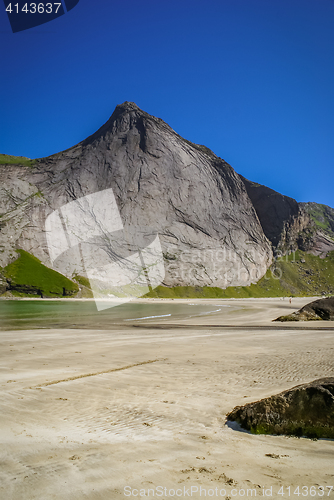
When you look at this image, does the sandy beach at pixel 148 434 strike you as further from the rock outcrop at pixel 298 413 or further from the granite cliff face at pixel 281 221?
the granite cliff face at pixel 281 221

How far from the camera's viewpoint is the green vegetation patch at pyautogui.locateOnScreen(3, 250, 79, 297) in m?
108

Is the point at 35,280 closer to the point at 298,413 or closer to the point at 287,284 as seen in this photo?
the point at 287,284

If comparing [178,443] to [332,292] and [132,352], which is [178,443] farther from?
[332,292]

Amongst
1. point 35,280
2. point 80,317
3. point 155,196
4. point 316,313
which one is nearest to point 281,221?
point 155,196

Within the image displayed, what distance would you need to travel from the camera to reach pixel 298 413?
18.6 feet

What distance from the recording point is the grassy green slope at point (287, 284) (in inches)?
4951

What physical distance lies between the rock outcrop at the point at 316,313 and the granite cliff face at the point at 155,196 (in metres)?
95.6

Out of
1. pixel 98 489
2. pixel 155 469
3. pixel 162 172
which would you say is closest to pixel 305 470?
pixel 155 469

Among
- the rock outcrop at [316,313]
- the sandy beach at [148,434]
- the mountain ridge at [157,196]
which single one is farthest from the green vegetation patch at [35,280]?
the sandy beach at [148,434]

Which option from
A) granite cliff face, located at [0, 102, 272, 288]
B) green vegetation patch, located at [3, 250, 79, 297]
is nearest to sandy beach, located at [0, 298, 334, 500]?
green vegetation patch, located at [3, 250, 79, 297]

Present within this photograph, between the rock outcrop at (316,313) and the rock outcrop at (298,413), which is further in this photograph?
the rock outcrop at (316,313)

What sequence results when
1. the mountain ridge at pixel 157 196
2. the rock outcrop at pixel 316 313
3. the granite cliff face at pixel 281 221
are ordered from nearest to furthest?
the rock outcrop at pixel 316 313
the mountain ridge at pixel 157 196
the granite cliff face at pixel 281 221

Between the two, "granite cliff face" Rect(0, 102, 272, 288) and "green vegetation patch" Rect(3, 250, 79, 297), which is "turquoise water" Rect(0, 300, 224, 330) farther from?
"granite cliff face" Rect(0, 102, 272, 288)

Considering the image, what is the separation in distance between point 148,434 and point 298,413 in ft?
9.19
